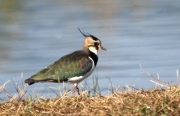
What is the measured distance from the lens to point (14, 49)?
13633 mm

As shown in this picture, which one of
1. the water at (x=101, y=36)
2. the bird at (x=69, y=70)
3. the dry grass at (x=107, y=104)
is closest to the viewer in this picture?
the dry grass at (x=107, y=104)

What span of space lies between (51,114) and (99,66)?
19.9 ft

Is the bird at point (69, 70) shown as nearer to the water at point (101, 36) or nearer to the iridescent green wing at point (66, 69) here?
the iridescent green wing at point (66, 69)

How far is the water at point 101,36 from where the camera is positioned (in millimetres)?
10984

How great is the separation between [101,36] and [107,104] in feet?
28.0

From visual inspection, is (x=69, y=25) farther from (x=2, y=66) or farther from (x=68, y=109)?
(x=68, y=109)

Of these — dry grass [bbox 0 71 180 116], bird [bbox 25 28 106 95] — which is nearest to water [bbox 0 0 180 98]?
bird [bbox 25 28 106 95]

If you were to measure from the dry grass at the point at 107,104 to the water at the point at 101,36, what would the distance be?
3391 millimetres

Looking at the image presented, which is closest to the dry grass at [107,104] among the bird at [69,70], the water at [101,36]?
the bird at [69,70]

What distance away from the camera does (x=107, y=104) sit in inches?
225

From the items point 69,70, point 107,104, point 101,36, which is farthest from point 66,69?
point 101,36

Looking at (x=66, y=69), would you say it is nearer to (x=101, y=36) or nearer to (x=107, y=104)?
(x=107, y=104)

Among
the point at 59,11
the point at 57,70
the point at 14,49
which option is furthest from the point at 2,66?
the point at 59,11

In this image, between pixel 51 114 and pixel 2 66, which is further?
pixel 2 66
